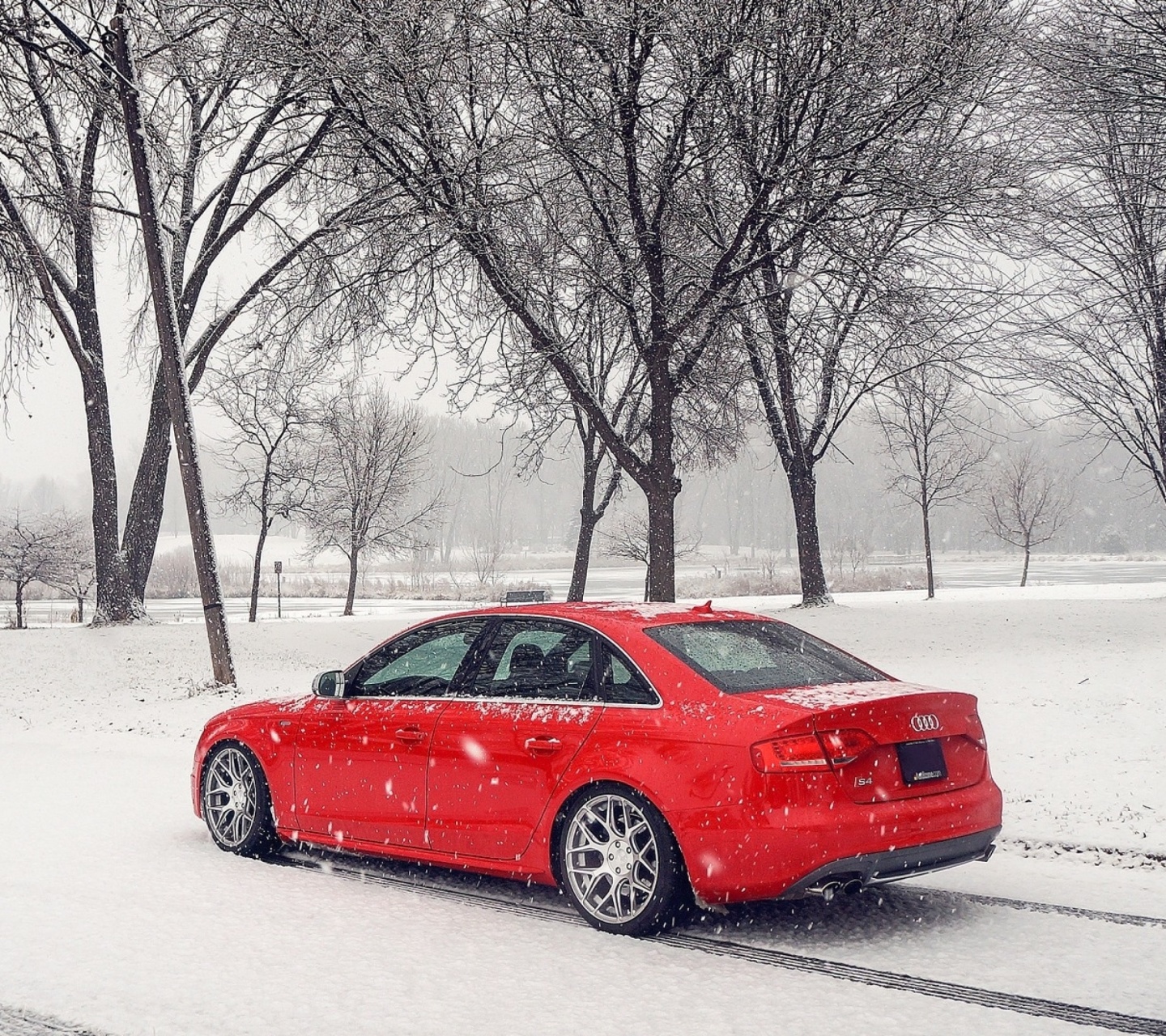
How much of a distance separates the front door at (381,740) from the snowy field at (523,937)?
329 mm

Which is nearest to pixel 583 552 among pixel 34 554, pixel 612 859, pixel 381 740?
pixel 34 554

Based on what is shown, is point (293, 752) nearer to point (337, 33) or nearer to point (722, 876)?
point (722, 876)

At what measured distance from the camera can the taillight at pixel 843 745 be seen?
4973 mm

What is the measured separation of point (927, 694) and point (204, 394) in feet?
99.5

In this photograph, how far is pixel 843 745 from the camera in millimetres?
4996

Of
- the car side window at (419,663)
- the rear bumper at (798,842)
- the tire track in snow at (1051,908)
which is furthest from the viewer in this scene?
the car side window at (419,663)

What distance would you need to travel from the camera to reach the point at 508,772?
5711mm

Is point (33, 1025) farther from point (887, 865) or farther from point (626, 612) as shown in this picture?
point (887, 865)

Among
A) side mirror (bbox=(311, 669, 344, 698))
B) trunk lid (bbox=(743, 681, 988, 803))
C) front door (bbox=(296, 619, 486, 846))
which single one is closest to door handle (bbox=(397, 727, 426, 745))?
front door (bbox=(296, 619, 486, 846))

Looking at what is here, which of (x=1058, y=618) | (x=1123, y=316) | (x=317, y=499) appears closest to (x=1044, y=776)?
(x=1123, y=316)

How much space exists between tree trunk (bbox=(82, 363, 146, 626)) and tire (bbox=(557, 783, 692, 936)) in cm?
2111

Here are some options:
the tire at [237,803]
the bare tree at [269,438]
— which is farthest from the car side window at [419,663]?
the bare tree at [269,438]

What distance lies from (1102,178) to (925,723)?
1485 centimetres

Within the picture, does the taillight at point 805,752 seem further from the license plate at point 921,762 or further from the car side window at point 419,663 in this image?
the car side window at point 419,663
